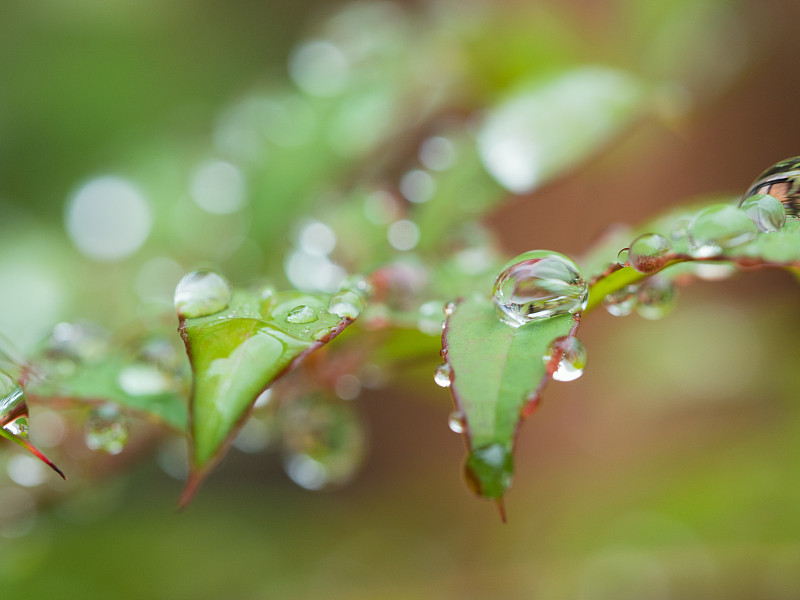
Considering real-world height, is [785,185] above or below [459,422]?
above

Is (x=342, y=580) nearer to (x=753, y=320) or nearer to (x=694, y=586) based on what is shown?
(x=694, y=586)

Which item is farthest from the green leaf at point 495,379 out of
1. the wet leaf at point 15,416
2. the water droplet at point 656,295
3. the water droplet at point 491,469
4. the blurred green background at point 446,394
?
the blurred green background at point 446,394

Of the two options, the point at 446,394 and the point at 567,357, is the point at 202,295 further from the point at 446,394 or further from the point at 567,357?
the point at 446,394

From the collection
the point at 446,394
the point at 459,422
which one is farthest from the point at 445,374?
the point at 446,394

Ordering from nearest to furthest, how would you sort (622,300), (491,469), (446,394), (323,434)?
(491,469)
(622,300)
(323,434)
(446,394)

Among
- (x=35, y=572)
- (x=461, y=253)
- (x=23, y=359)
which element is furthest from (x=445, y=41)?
(x=35, y=572)

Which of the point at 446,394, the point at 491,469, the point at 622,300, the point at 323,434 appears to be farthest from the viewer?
the point at 446,394

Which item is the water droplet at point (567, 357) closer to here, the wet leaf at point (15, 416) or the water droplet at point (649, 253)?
the water droplet at point (649, 253)

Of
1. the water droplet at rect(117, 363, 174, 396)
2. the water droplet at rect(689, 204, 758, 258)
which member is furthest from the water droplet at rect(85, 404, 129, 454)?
the water droplet at rect(689, 204, 758, 258)

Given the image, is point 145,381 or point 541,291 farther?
point 145,381
